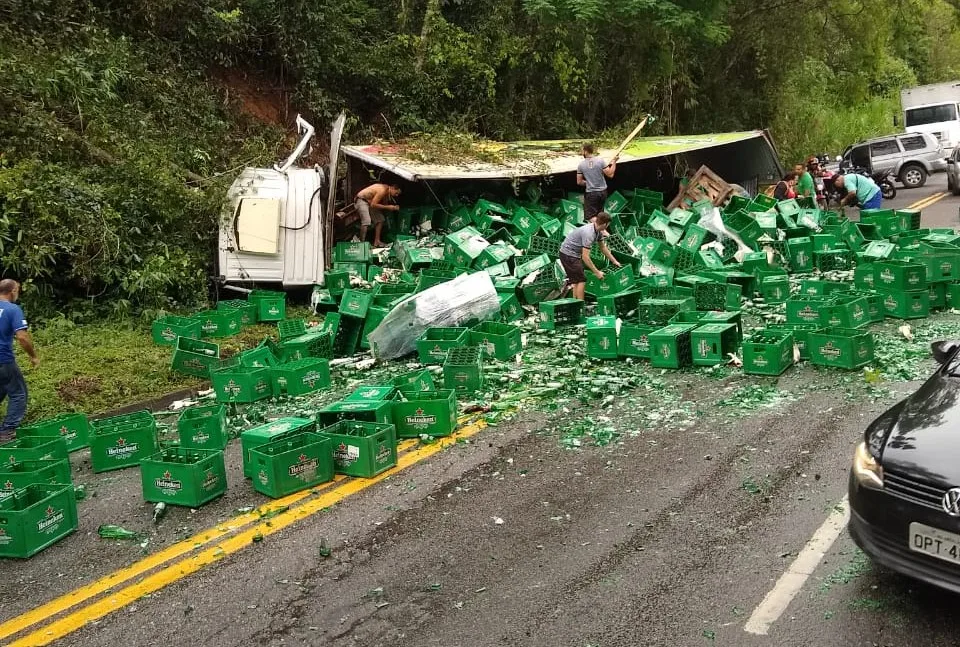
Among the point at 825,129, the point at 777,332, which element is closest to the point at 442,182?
the point at 777,332

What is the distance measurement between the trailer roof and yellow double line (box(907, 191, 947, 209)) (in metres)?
5.58

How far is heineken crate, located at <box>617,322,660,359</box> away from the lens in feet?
31.3

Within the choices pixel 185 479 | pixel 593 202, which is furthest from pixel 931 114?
pixel 185 479

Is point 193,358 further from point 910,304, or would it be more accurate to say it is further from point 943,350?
point 910,304

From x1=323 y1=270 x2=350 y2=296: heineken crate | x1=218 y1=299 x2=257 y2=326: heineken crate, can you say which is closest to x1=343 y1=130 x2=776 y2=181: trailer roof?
x1=323 y1=270 x2=350 y2=296: heineken crate

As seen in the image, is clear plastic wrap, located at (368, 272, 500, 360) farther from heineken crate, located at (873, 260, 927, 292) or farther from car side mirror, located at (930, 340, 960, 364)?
car side mirror, located at (930, 340, 960, 364)

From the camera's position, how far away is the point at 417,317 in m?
10.3

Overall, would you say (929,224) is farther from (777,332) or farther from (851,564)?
(851,564)

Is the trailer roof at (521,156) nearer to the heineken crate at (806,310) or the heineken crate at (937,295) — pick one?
the heineken crate at (806,310)

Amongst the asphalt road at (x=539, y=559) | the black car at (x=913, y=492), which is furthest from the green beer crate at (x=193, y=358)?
the black car at (x=913, y=492)

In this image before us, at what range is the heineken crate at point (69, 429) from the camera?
25.2 ft

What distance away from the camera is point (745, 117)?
28.0 meters

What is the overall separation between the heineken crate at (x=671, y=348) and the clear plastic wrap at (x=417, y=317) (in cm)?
246

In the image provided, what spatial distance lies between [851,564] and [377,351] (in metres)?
6.67
